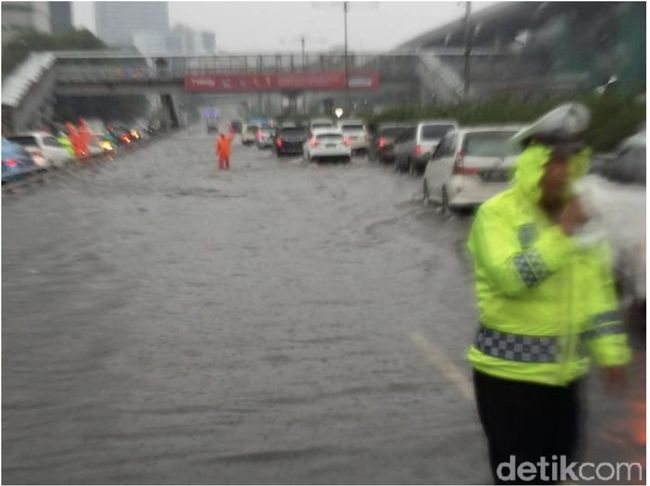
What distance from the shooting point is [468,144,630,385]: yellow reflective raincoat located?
3576 millimetres

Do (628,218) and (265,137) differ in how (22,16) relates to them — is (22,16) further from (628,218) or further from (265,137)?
(628,218)

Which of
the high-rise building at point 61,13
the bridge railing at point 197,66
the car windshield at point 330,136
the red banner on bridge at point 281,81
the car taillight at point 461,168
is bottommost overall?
the car windshield at point 330,136

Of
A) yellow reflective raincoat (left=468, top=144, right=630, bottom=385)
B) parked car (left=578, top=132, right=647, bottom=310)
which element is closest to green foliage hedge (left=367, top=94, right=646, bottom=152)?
parked car (left=578, top=132, right=647, bottom=310)

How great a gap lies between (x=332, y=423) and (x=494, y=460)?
2.55 metres

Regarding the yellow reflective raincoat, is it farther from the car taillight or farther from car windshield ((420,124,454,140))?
car windshield ((420,124,454,140))

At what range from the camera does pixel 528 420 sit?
372 cm

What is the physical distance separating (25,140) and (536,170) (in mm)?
33179

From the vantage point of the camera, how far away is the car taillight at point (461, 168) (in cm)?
1794

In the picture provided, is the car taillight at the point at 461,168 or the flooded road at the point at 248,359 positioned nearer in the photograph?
the flooded road at the point at 248,359

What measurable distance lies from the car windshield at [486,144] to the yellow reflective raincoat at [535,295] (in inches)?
572

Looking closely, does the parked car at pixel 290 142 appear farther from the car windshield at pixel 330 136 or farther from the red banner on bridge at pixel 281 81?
the red banner on bridge at pixel 281 81

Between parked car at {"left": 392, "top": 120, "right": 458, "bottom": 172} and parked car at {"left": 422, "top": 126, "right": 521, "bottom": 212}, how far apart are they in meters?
12.3

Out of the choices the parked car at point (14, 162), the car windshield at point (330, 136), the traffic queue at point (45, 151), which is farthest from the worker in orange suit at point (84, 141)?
the parked car at point (14, 162)

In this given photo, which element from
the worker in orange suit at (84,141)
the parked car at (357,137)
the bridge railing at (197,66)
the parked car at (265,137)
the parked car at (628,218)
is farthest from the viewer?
the bridge railing at (197,66)
